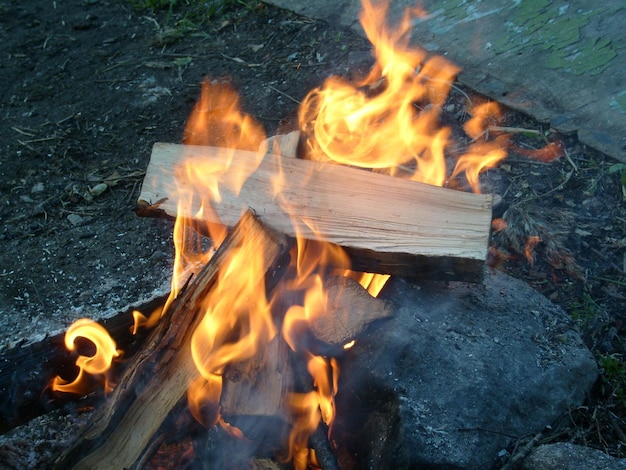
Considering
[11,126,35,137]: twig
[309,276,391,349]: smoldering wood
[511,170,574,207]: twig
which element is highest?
[309,276,391,349]: smoldering wood

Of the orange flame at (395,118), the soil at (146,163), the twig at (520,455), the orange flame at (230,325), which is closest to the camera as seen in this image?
the twig at (520,455)

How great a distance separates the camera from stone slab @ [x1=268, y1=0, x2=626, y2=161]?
3211 millimetres

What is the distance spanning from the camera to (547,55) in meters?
3.53

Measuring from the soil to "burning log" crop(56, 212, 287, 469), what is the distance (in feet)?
1.93

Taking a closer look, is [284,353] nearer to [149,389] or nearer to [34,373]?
[149,389]

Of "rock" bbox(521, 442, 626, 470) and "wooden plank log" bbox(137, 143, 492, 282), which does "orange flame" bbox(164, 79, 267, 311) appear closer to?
"wooden plank log" bbox(137, 143, 492, 282)

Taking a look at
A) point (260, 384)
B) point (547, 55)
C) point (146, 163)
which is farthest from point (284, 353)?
point (547, 55)

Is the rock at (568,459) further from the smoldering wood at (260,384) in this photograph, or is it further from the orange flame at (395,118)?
the orange flame at (395,118)

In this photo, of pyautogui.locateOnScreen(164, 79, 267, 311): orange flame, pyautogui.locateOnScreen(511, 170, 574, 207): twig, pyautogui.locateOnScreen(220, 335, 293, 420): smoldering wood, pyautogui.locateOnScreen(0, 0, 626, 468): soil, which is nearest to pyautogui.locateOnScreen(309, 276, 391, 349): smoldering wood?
pyautogui.locateOnScreen(220, 335, 293, 420): smoldering wood

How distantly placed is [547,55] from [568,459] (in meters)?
2.39

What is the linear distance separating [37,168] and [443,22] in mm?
2518

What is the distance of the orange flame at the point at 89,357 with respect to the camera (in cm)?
229

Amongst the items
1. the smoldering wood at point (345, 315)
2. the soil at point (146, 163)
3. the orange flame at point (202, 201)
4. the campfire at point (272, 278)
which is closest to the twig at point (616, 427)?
the soil at point (146, 163)

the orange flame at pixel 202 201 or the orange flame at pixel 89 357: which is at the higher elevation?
the orange flame at pixel 202 201
